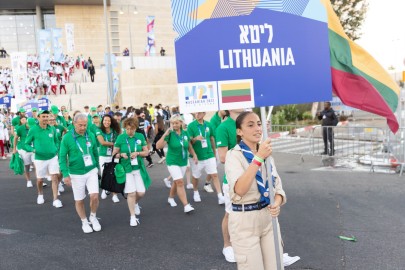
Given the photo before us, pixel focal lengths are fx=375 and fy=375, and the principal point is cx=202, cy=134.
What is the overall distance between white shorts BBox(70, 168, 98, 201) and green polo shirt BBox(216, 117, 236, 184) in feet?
7.50

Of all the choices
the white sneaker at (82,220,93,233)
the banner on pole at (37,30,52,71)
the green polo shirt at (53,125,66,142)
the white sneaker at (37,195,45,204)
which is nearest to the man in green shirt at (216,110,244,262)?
the white sneaker at (82,220,93,233)

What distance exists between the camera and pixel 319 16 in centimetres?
312

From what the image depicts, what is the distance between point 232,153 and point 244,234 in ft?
2.13

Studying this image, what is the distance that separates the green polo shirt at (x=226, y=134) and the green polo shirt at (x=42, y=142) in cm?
438

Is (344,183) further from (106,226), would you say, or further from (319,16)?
(319,16)

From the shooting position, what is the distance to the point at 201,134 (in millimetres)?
7086

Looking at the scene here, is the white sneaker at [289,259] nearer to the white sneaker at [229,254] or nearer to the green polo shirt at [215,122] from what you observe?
the white sneaker at [229,254]

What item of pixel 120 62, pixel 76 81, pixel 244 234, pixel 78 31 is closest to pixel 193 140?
pixel 244 234

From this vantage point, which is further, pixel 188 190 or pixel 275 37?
pixel 188 190

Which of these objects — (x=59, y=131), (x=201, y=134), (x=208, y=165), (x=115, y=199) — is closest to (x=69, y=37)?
(x=59, y=131)

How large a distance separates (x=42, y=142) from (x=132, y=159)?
262 centimetres

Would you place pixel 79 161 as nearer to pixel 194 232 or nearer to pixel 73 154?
pixel 73 154

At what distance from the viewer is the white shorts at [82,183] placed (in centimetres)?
582

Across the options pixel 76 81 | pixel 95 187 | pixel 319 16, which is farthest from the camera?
pixel 76 81
